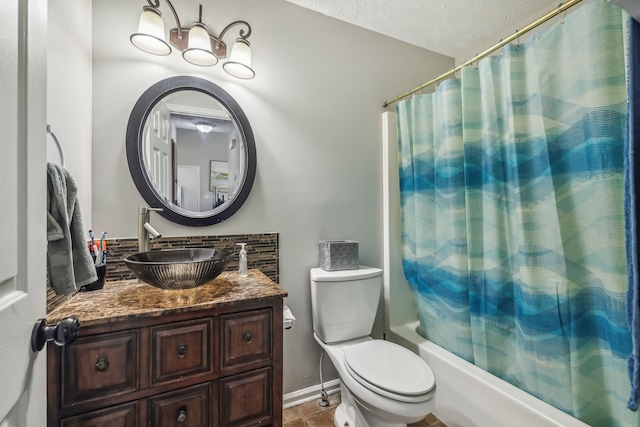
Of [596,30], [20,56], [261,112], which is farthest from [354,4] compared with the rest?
[20,56]

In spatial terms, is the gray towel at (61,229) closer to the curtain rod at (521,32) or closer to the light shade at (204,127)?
the light shade at (204,127)

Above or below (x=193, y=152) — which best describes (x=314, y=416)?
below

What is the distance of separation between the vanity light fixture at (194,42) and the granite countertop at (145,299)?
3.53 ft

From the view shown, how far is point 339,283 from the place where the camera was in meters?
1.57

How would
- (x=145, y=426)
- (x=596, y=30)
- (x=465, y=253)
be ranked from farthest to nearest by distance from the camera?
1. (x=465, y=253)
2. (x=596, y=30)
3. (x=145, y=426)

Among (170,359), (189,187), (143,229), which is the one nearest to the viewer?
(170,359)

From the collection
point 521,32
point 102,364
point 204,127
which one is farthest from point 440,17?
point 102,364

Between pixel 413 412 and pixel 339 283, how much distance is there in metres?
0.66

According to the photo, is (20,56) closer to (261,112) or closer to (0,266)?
(0,266)

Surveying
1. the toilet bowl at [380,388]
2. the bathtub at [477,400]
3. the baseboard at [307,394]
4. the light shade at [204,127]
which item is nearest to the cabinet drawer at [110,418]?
the toilet bowl at [380,388]

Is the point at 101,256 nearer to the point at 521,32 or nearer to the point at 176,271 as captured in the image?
the point at 176,271

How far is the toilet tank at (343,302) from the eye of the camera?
155cm

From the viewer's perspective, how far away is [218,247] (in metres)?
1.48

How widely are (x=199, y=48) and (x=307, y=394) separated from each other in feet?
6.54
